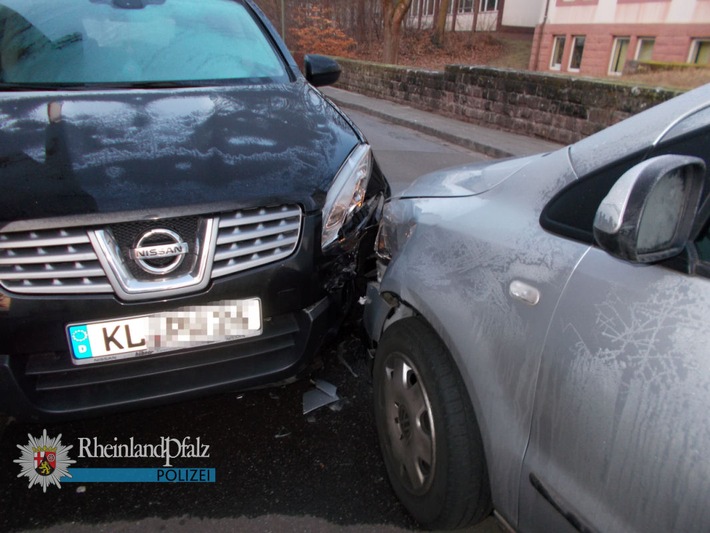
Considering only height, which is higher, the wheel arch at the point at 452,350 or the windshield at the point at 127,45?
the windshield at the point at 127,45

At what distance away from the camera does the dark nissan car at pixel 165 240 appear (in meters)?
1.75

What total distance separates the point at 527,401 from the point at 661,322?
16.0 inches

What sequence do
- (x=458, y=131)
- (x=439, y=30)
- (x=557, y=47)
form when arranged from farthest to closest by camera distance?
(x=439, y=30) → (x=557, y=47) → (x=458, y=131)

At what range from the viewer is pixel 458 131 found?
32.7ft

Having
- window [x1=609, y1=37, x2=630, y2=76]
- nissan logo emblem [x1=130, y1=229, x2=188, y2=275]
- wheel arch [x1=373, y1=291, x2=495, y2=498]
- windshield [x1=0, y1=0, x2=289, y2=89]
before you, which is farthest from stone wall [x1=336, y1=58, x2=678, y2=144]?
window [x1=609, y1=37, x2=630, y2=76]

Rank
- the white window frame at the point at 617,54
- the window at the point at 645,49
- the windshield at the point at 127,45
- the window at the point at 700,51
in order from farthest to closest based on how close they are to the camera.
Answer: the white window frame at the point at 617,54
the window at the point at 645,49
the window at the point at 700,51
the windshield at the point at 127,45

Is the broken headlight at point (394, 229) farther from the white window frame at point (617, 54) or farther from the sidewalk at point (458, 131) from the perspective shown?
the white window frame at point (617, 54)

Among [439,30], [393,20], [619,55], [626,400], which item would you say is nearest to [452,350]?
[626,400]

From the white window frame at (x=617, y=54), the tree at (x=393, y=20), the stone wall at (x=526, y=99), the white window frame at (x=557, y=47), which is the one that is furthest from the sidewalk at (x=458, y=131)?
the white window frame at (x=557, y=47)

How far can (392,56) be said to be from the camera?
19688 millimetres

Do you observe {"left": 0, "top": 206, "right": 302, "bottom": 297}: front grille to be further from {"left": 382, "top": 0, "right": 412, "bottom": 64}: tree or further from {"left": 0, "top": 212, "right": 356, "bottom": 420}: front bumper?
{"left": 382, "top": 0, "right": 412, "bottom": 64}: tree

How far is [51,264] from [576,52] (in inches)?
982

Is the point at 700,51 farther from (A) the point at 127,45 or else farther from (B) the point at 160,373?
(B) the point at 160,373

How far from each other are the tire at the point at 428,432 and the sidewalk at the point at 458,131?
22.0ft
